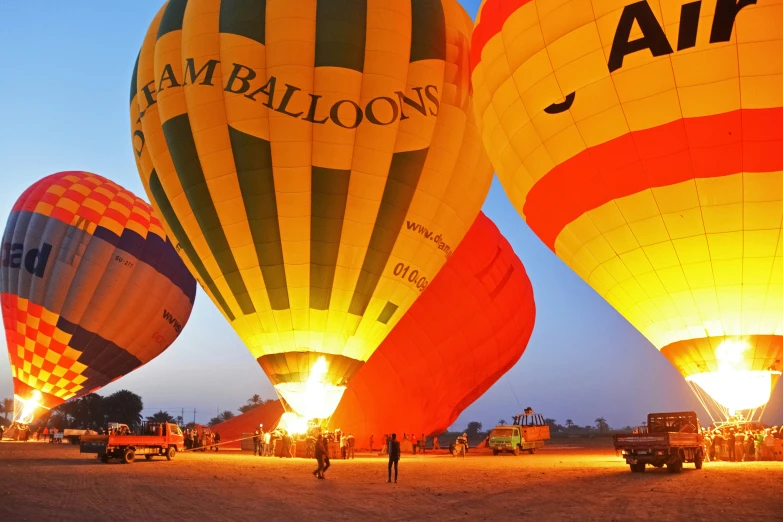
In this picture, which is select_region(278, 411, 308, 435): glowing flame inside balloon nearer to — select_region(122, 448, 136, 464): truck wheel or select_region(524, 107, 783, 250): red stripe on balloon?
select_region(122, 448, 136, 464): truck wheel

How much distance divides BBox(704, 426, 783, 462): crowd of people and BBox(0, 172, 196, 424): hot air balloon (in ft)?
57.8

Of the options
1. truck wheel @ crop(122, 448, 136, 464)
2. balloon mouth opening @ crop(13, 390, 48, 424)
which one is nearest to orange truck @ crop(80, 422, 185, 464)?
truck wheel @ crop(122, 448, 136, 464)

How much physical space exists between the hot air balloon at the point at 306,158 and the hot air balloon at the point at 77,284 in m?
8.09

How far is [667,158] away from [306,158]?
690cm

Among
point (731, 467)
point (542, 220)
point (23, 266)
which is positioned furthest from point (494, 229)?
point (23, 266)

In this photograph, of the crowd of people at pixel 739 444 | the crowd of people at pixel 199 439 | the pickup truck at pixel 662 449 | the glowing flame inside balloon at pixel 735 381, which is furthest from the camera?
the crowd of people at pixel 199 439

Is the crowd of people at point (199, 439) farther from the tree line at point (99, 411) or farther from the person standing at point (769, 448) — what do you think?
the tree line at point (99, 411)

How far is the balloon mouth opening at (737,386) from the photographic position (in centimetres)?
1123

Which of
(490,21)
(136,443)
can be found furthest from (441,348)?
(490,21)

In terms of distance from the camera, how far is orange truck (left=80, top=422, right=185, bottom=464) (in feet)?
51.7

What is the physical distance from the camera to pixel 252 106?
13953 millimetres

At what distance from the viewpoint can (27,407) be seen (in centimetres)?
2398

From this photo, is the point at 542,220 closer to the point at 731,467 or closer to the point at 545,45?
the point at 545,45

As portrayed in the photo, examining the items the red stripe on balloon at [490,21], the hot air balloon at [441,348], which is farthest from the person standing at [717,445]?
the red stripe on balloon at [490,21]
